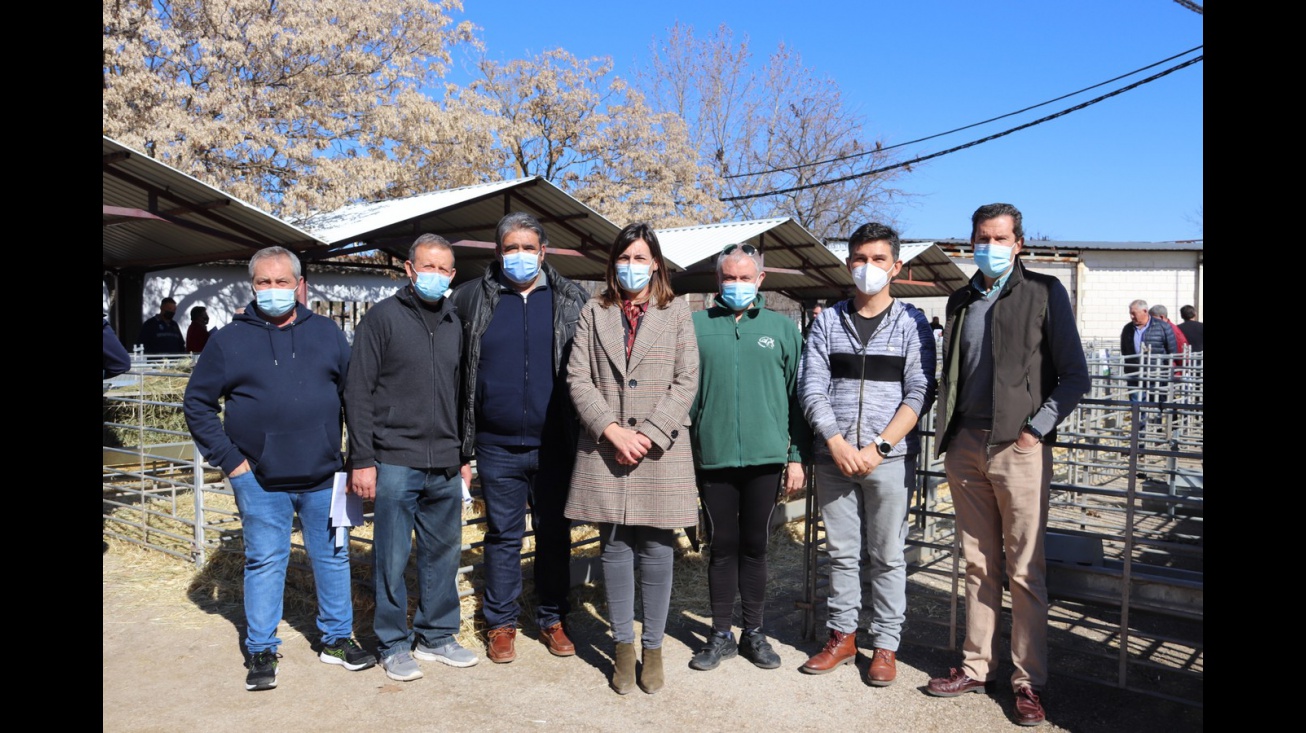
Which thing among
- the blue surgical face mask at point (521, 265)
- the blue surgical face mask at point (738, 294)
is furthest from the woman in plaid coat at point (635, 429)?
the blue surgical face mask at point (521, 265)

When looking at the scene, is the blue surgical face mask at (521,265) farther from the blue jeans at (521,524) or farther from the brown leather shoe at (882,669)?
the brown leather shoe at (882,669)

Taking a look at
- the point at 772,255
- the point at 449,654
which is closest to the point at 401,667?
the point at 449,654

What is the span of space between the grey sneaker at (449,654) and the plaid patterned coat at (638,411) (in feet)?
3.02

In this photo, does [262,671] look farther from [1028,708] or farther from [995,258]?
[995,258]

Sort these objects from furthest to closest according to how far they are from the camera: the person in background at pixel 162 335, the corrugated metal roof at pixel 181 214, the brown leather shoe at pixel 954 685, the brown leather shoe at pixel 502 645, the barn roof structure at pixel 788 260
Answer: the barn roof structure at pixel 788 260 < the person in background at pixel 162 335 < the corrugated metal roof at pixel 181 214 < the brown leather shoe at pixel 502 645 < the brown leather shoe at pixel 954 685

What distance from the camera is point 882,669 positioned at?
405cm

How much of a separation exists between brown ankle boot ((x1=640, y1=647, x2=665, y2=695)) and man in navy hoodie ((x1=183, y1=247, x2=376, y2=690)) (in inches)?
52.0

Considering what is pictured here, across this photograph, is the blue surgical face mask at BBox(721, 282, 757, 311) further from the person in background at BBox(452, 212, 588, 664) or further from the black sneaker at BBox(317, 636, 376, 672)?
the black sneaker at BBox(317, 636, 376, 672)

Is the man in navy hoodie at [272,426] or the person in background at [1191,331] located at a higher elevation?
the person in background at [1191,331]

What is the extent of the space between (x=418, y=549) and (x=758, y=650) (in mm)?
1682

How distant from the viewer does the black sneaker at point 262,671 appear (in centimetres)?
405

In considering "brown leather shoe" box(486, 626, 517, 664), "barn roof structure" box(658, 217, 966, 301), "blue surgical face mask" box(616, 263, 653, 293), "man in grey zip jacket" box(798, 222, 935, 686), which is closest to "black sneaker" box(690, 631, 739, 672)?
"man in grey zip jacket" box(798, 222, 935, 686)
